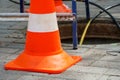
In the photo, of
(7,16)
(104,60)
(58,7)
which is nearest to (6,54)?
(7,16)

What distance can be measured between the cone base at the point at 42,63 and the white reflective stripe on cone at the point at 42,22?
1.05 ft

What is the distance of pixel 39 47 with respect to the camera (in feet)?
15.0

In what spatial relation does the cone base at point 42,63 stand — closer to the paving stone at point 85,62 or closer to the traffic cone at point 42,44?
the traffic cone at point 42,44

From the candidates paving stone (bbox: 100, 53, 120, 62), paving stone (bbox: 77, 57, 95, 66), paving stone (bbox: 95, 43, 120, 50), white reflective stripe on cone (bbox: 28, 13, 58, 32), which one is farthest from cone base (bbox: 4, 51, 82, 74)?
paving stone (bbox: 95, 43, 120, 50)

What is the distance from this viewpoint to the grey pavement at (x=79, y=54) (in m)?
4.32

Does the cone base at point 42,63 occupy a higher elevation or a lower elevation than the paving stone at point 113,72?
higher

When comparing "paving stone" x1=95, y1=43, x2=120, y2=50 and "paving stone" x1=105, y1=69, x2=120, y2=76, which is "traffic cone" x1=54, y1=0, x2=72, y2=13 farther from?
"paving stone" x1=105, y1=69, x2=120, y2=76

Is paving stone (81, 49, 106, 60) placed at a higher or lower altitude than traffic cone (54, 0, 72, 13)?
lower

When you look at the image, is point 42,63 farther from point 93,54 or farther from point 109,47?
point 109,47

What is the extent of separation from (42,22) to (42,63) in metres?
0.46

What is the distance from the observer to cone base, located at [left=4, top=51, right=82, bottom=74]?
14.5 ft

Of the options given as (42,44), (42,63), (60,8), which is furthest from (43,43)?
(60,8)

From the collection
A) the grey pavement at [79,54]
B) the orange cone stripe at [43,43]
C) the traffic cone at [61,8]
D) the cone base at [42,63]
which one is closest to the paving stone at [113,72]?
the grey pavement at [79,54]

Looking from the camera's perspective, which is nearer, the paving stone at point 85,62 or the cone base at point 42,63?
the cone base at point 42,63
